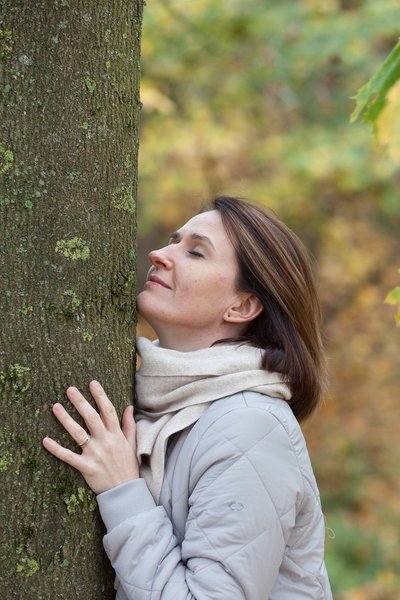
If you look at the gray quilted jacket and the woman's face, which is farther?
the woman's face

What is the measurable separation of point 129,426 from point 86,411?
130 mm

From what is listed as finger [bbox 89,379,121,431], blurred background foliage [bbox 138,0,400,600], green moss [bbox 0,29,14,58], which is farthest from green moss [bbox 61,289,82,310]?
blurred background foliage [bbox 138,0,400,600]

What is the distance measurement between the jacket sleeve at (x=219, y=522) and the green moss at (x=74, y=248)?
47cm

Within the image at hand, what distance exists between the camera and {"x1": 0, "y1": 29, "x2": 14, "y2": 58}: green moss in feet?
5.96

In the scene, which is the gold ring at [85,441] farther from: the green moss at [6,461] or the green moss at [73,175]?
the green moss at [73,175]

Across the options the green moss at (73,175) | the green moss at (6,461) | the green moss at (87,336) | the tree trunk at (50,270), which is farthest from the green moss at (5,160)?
the green moss at (6,461)

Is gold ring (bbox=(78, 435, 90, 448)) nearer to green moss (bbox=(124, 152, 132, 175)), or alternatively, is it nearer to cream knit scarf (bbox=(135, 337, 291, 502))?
cream knit scarf (bbox=(135, 337, 291, 502))

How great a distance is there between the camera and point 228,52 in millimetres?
7684

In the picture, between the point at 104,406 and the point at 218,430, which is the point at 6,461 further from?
the point at 218,430

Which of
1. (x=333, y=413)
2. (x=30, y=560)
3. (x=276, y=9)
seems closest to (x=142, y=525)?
(x=30, y=560)

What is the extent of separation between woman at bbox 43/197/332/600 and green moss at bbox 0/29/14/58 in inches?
23.1

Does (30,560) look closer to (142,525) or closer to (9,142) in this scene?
(142,525)

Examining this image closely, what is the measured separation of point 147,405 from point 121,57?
80 centimetres

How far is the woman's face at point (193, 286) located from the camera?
2.07 m
